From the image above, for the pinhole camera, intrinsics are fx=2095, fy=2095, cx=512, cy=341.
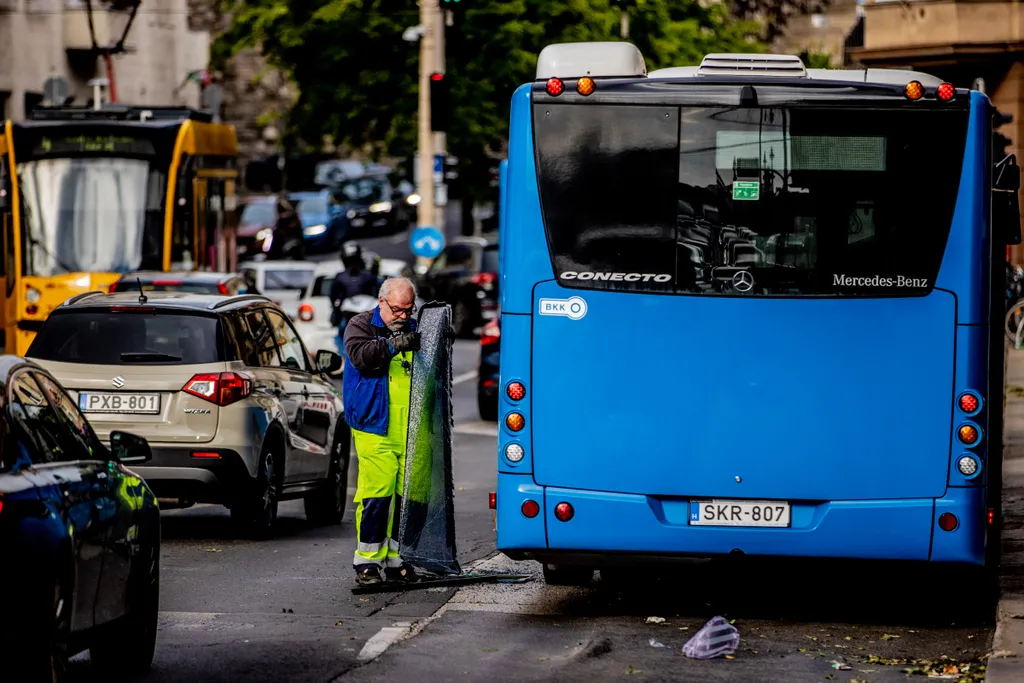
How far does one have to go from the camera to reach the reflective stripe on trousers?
1123 centimetres

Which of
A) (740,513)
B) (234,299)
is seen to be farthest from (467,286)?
(740,513)

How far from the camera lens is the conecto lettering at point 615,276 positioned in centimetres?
988

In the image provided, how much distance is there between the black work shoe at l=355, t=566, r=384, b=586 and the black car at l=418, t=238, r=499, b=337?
91.1ft

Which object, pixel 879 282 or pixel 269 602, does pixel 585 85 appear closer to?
pixel 879 282

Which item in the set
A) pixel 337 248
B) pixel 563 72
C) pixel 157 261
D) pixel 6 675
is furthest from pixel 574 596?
pixel 337 248

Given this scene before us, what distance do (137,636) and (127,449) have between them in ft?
2.63

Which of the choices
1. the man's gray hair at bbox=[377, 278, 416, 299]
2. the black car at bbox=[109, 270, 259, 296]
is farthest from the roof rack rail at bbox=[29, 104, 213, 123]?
the man's gray hair at bbox=[377, 278, 416, 299]

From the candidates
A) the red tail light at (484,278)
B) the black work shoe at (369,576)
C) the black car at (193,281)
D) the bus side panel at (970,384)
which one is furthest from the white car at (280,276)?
the bus side panel at (970,384)

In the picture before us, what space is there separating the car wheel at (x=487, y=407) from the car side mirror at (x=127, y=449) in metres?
16.0

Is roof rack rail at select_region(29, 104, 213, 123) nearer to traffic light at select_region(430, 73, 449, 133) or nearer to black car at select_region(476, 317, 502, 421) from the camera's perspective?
traffic light at select_region(430, 73, 449, 133)

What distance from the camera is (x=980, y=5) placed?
36.7 metres

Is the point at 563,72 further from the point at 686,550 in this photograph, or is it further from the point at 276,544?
the point at 276,544

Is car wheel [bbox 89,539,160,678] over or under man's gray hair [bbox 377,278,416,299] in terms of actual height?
Result: under

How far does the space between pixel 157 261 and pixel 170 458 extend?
13.6 m
